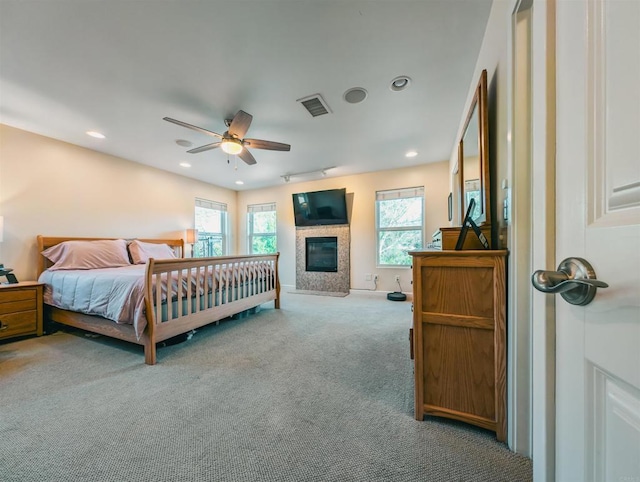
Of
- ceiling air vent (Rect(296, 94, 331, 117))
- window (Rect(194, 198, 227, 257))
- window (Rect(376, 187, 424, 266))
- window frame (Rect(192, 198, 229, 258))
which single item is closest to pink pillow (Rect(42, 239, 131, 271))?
window frame (Rect(192, 198, 229, 258))

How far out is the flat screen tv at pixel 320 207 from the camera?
5066 millimetres

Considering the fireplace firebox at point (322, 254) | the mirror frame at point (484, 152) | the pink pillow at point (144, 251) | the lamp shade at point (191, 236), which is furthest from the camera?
the fireplace firebox at point (322, 254)

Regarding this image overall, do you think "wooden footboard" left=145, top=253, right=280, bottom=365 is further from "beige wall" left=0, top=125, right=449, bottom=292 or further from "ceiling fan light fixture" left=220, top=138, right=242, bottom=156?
"beige wall" left=0, top=125, right=449, bottom=292

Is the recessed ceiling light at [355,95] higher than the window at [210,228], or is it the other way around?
the recessed ceiling light at [355,95]

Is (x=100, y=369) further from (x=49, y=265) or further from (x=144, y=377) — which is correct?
(x=49, y=265)

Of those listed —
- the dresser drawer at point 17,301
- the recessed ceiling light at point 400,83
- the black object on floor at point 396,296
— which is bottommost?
the black object on floor at point 396,296

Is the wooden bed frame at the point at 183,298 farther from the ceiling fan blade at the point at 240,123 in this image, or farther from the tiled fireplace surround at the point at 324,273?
the tiled fireplace surround at the point at 324,273

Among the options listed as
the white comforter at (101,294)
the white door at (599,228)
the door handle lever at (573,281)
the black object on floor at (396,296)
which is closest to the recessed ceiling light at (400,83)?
the white door at (599,228)

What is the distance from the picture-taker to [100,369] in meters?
2.00

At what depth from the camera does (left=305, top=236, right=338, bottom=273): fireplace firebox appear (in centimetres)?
531

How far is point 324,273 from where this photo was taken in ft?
17.5

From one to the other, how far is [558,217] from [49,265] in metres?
4.85

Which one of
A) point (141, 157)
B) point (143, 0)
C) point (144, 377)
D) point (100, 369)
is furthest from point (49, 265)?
point (143, 0)

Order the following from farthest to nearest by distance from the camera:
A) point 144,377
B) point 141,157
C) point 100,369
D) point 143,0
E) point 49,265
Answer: point 141,157, point 49,265, point 100,369, point 144,377, point 143,0
